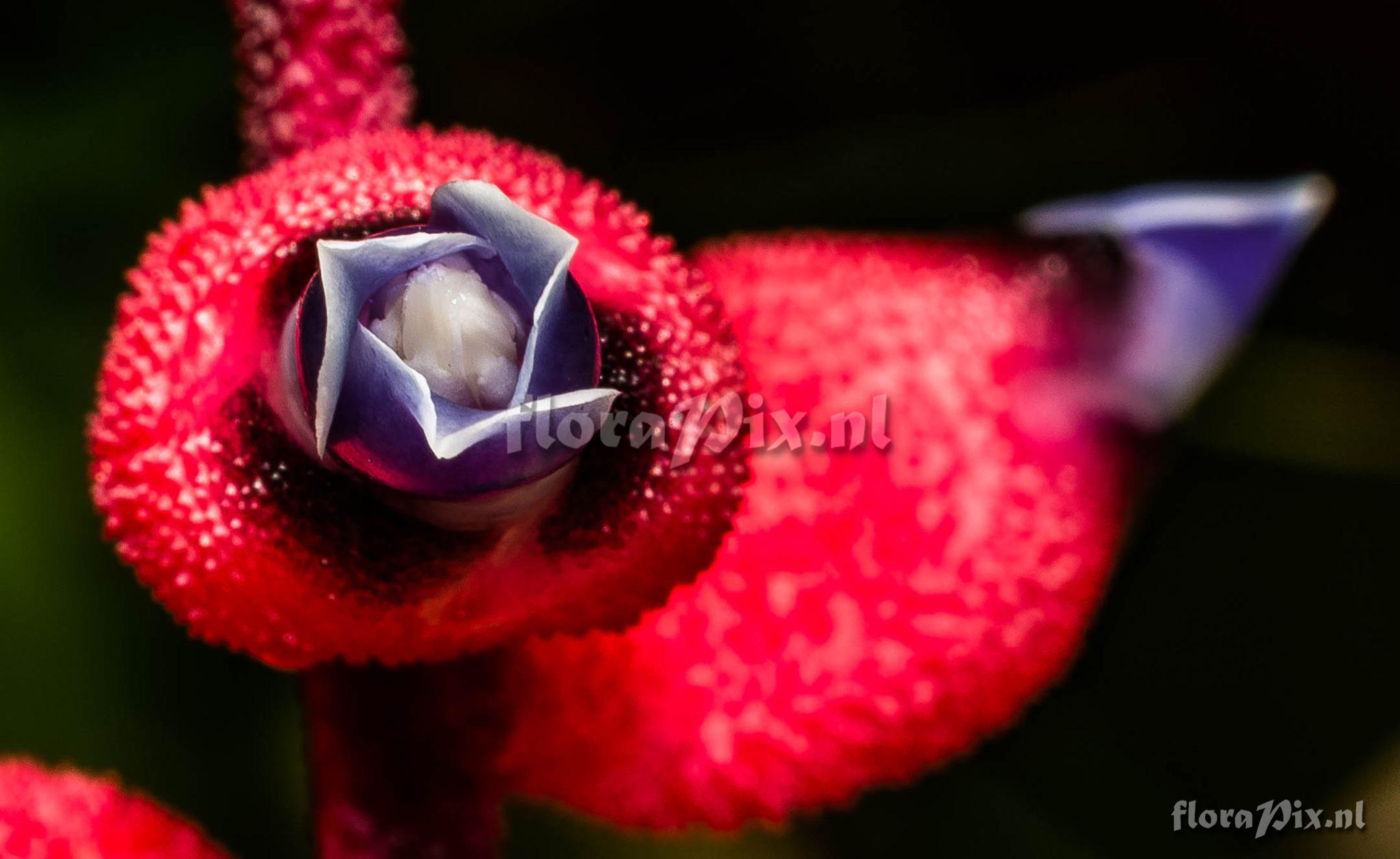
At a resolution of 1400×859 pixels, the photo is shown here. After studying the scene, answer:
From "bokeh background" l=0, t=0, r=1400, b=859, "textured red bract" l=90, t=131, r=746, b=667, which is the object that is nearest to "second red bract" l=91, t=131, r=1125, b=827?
"textured red bract" l=90, t=131, r=746, b=667

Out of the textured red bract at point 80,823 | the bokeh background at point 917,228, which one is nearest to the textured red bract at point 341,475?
the textured red bract at point 80,823

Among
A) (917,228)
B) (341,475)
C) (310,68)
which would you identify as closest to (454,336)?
(341,475)

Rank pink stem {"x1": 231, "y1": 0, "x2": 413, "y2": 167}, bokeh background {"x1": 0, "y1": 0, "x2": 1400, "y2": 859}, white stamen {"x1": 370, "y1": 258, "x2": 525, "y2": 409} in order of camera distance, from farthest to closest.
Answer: bokeh background {"x1": 0, "y1": 0, "x2": 1400, "y2": 859} → pink stem {"x1": 231, "y1": 0, "x2": 413, "y2": 167} → white stamen {"x1": 370, "y1": 258, "x2": 525, "y2": 409}

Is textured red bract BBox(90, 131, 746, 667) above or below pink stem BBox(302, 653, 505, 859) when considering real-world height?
above

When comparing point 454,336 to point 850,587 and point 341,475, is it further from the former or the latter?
point 850,587

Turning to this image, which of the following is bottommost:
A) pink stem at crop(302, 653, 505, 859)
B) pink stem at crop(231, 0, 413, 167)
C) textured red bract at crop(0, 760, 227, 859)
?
textured red bract at crop(0, 760, 227, 859)

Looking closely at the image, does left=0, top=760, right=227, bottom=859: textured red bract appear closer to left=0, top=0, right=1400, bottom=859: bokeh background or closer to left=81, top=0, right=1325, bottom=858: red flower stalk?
left=81, top=0, right=1325, bottom=858: red flower stalk
